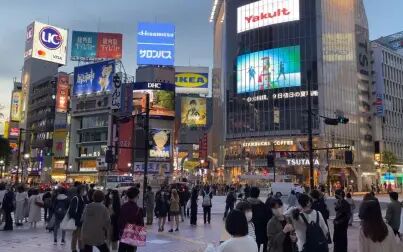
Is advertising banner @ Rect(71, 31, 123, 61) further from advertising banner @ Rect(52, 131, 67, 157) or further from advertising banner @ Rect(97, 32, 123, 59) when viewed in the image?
advertising banner @ Rect(52, 131, 67, 157)

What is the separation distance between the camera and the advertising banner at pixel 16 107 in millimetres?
117594

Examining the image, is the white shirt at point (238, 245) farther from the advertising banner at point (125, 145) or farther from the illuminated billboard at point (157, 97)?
the illuminated billboard at point (157, 97)

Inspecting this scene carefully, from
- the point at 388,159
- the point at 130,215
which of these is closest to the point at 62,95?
the point at 388,159

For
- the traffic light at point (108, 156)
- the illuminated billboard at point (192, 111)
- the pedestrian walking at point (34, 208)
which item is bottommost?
the pedestrian walking at point (34, 208)

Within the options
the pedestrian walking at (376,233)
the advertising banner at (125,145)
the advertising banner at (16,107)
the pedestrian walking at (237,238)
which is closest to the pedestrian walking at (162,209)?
the pedestrian walking at (376,233)

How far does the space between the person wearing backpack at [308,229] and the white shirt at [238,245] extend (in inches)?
94.6

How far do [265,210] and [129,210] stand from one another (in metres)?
3.14

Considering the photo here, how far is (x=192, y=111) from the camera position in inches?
3858

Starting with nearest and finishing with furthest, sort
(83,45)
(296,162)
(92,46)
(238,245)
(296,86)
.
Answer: (238,245)
(296,162)
(296,86)
(83,45)
(92,46)

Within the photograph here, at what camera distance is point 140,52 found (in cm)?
10288

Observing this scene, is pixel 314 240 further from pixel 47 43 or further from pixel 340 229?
pixel 47 43

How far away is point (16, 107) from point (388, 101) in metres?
89.1

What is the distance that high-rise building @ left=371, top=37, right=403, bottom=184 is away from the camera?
91.1 meters

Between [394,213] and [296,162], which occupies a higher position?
[296,162]
